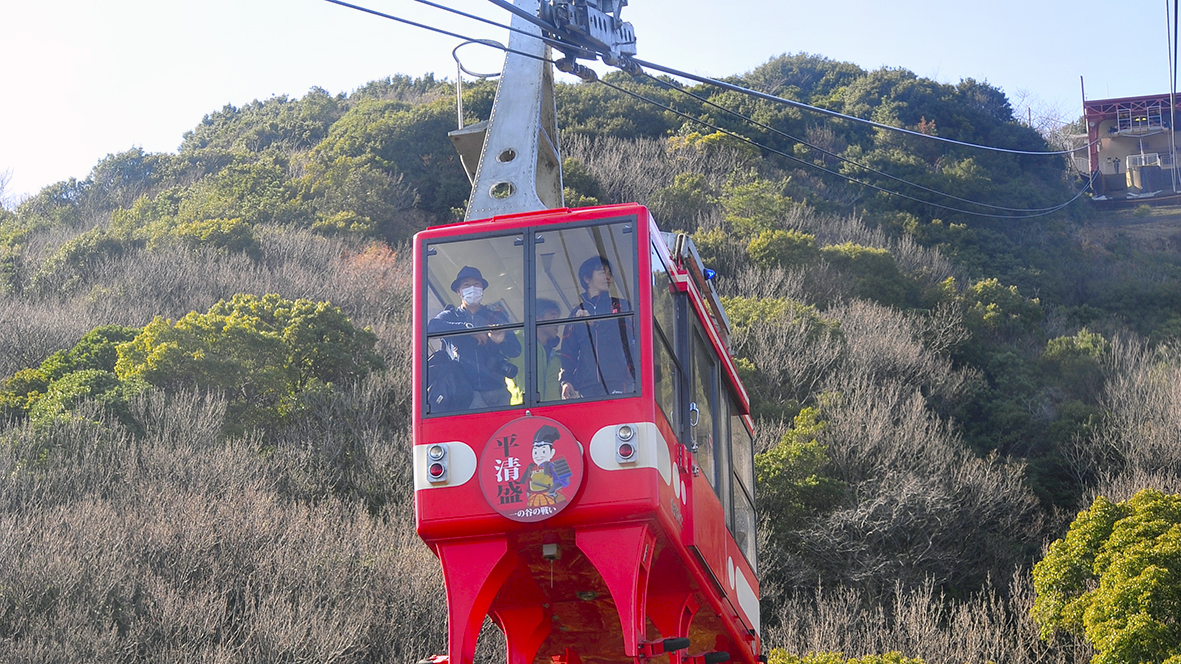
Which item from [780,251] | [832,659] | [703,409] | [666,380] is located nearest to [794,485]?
[832,659]

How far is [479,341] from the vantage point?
8438 mm

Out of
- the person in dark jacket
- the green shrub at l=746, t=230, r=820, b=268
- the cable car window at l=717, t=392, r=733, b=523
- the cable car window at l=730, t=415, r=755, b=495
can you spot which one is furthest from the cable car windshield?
the green shrub at l=746, t=230, r=820, b=268

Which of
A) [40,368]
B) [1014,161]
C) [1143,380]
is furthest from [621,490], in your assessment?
[1014,161]

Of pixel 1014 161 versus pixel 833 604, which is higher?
pixel 1014 161

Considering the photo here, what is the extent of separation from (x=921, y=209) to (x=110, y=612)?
3369 centimetres

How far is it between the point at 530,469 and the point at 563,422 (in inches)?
14.2

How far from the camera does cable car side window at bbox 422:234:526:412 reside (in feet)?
27.3

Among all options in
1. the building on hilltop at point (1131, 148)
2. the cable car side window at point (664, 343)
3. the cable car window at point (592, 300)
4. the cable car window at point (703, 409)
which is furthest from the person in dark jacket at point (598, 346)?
the building on hilltop at point (1131, 148)

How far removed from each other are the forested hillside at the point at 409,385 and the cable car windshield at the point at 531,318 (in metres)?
11.4

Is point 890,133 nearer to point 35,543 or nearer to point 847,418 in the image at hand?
point 847,418

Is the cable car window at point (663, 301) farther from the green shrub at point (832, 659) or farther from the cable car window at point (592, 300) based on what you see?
the green shrub at point (832, 659)

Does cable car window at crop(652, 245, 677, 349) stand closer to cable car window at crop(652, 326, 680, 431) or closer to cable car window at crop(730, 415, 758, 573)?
cable car window at crop(652, 326, 680, 431)

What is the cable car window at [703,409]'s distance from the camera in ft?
29.7

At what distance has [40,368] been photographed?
2738 centimetres
